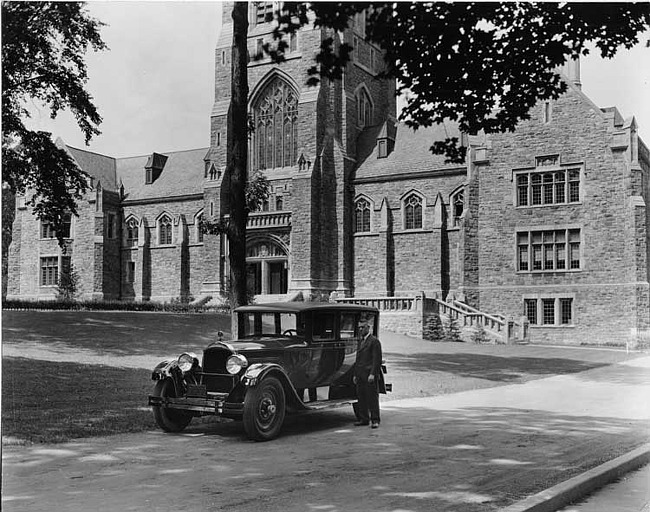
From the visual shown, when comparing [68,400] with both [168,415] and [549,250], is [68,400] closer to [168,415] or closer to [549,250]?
[168,415]

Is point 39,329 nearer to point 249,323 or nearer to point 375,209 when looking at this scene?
point 249,323

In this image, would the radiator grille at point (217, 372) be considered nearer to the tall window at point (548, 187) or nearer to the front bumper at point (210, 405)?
the front bumper at point (210, 405)

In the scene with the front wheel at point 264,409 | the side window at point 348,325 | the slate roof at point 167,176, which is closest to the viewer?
the front wheel at point 264,409

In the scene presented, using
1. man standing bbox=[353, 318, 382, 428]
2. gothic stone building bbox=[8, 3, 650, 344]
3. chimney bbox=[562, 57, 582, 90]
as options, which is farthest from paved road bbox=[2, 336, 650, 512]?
gothic stone building bbox=[8, 3, 650, 344]

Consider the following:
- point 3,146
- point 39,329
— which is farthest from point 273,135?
point 3,146

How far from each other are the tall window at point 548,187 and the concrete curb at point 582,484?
68.7 feet

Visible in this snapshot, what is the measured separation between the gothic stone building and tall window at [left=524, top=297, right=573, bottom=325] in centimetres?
7

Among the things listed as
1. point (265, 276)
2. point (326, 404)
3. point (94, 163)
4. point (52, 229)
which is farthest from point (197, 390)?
point (265, 276)

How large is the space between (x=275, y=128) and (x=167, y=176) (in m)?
7.04

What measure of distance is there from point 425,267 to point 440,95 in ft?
87.9

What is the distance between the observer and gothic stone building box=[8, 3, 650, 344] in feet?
82.7

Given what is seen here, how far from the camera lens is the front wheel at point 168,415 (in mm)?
8266

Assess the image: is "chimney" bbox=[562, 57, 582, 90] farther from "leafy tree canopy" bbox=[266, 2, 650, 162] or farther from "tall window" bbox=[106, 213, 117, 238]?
"tall window" bbox=[106, 213, 117, 238]

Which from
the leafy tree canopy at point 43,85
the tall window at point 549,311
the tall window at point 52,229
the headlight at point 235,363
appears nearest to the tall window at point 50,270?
the tall window at point 52,229
